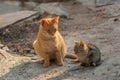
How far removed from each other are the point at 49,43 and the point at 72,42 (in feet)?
5.29

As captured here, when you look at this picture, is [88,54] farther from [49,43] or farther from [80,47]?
[49,43]

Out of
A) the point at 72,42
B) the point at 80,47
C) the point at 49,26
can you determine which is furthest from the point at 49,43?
the point at 72,42

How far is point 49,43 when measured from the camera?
6297 mm

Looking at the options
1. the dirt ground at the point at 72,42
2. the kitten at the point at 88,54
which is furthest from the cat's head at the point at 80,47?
the dirt ground at the point at 72,42

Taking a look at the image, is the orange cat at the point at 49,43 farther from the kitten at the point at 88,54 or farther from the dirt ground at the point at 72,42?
the kitten at the point at 88,54

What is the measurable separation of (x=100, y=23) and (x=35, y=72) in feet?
11.0

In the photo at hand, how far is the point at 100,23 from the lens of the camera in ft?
30.0

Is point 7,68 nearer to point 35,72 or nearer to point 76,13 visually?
point 35,72

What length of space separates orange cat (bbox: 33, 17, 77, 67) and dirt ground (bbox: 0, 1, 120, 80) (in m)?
0.16

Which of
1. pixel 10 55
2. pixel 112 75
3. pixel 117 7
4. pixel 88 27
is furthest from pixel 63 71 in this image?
pixel 117 7

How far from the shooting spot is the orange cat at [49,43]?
6.15 m

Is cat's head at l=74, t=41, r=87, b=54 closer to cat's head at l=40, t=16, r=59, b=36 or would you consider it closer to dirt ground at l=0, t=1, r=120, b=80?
dirt ground at l=0, t=1, r=120, b=80

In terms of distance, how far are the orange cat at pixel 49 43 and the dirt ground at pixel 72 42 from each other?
16cm

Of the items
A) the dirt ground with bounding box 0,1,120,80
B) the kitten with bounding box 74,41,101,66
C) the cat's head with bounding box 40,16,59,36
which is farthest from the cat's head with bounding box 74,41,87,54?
the cat's head with bounding box 40,16,59,36
